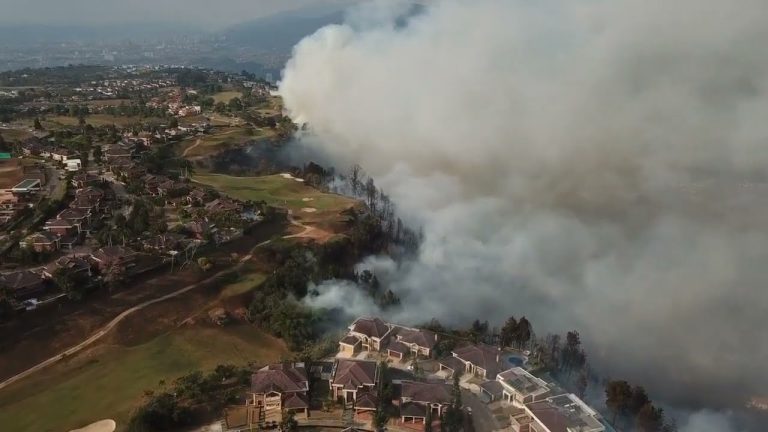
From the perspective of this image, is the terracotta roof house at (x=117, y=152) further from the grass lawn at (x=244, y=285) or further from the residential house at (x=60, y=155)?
the grass lawn at (x=244, y=285)

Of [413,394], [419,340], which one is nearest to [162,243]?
[419,340]

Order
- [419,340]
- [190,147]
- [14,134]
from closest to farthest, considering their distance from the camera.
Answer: [419,340]
[14,134]
[190,147]

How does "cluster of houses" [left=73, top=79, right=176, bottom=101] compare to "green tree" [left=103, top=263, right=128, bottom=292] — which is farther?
"cluster of houses" [left=73, top=79, right=176, bottom=101]

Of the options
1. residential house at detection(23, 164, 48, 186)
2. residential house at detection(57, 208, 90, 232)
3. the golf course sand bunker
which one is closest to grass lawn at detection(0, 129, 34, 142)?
residential house at detection(23, 164, 48, 186)

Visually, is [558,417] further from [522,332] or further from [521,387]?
[522,332]

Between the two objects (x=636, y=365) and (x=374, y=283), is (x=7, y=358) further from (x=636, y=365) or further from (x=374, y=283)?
(x=636, y=365)

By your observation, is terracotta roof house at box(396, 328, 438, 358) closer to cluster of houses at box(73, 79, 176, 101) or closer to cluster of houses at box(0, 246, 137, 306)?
cluster of houses at box(0, 246, 137, 306)
